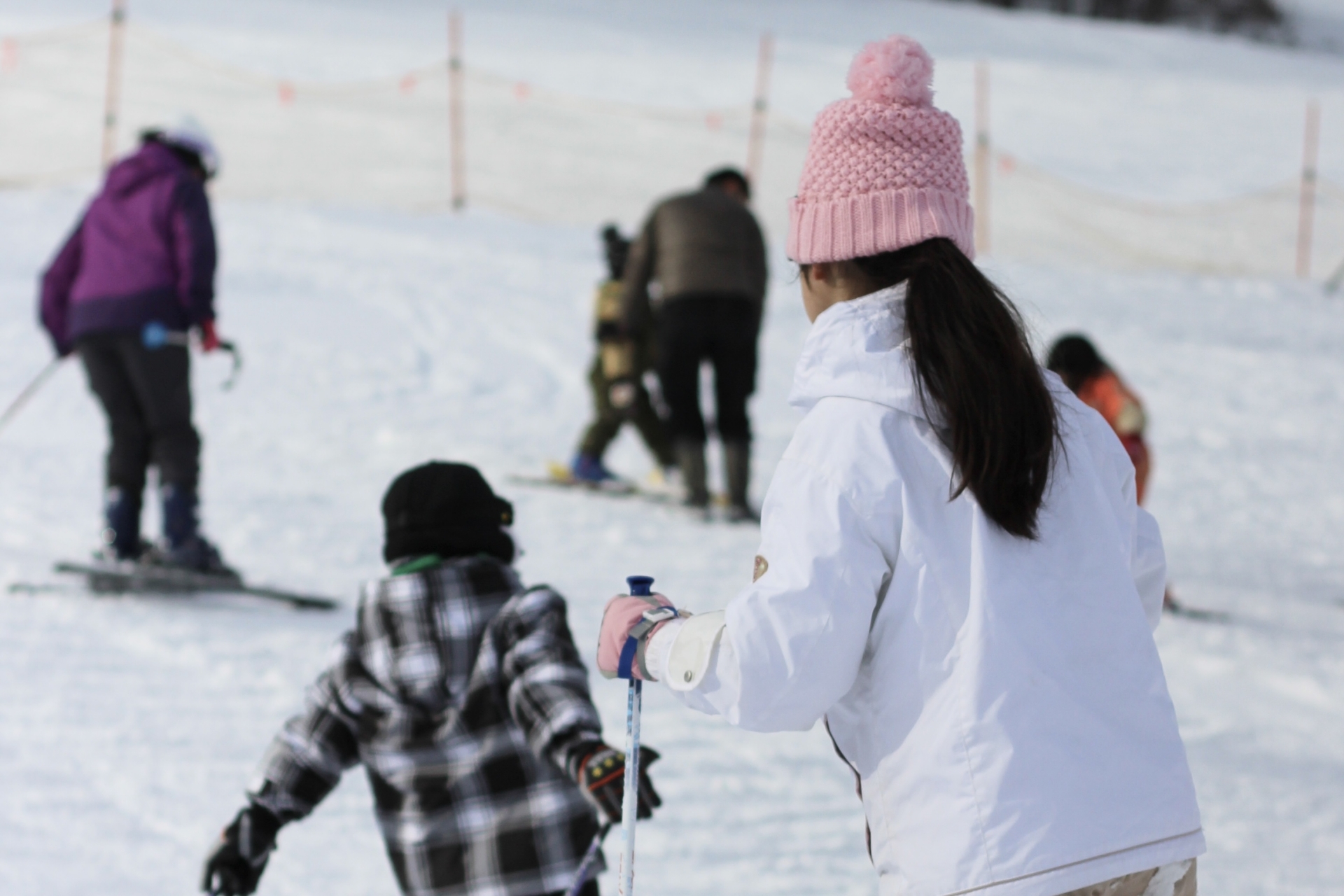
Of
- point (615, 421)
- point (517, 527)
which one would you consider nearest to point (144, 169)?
point (517, 527)

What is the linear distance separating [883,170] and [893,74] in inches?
4.4

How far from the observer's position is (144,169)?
478cm

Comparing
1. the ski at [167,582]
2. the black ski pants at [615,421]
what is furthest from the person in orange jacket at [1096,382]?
the ski at [167,582]

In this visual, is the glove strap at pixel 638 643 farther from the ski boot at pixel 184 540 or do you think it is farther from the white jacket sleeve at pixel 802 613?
the ski boot at pixel 184 540

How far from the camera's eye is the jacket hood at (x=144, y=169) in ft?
15.6

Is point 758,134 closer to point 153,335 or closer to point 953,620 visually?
point 153,335

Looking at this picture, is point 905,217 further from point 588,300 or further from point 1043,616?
point 588,300

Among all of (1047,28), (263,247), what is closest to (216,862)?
(263,247)

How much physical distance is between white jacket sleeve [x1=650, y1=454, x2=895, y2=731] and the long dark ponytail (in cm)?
13

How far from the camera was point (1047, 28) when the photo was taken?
31.6 metres

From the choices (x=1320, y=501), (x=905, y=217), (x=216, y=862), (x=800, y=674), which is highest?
(x=905, y=217)

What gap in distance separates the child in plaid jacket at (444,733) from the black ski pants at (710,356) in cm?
406

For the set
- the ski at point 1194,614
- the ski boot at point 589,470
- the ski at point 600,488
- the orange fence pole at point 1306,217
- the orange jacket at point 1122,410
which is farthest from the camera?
the orange fence pole at point 1306,217

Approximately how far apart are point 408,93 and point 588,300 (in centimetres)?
885
